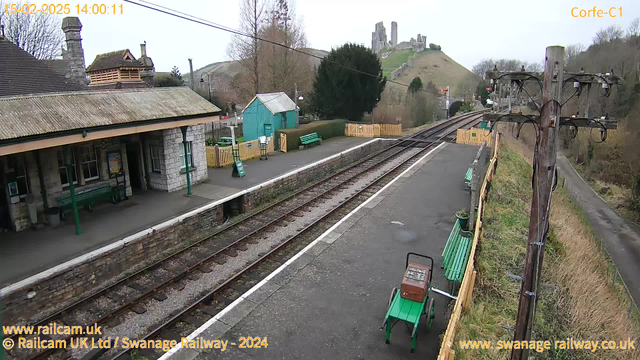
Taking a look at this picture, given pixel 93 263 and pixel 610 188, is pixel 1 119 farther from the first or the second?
pixel 610 188

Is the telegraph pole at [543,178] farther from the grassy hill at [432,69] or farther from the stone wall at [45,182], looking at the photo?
Answer: the grassy hill at [432,69]

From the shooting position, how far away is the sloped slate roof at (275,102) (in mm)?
25312

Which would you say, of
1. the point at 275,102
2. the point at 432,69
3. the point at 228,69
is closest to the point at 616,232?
the point at 275,102

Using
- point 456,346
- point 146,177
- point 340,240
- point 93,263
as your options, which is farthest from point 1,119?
point 456,346

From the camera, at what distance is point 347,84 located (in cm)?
3247

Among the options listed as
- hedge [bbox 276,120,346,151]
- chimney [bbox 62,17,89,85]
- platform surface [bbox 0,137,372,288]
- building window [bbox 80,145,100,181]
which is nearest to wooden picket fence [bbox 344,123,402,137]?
hedge [bbox 276,120,346,151]

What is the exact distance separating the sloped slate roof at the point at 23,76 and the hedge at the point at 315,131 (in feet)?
38.7

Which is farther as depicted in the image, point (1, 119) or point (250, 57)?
point (250, 57)

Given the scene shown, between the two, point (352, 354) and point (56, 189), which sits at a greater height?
point (56, 189)

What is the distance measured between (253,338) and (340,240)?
4611 millimetres

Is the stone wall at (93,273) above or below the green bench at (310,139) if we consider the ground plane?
below

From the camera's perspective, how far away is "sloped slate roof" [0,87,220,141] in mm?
9805

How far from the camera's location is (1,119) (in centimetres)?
952

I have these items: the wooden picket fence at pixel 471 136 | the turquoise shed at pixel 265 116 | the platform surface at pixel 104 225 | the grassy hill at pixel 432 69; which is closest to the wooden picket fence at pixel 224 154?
the platform surface at pixel 104 225
